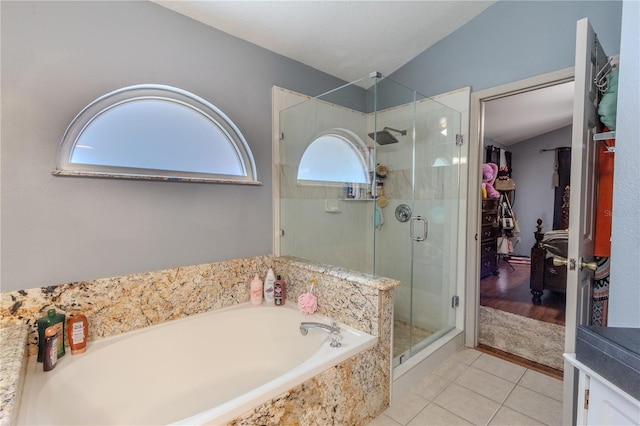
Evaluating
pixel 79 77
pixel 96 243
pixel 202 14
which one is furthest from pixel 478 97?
pixel 96 243

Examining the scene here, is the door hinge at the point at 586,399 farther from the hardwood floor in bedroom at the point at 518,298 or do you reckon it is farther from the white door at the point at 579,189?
the hardwood floor in bedroom at the point at 518,298

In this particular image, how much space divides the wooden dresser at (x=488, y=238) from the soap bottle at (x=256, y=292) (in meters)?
3.20

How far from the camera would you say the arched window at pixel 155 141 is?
5.18ft

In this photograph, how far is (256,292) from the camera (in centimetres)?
217

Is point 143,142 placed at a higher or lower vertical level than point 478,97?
lower

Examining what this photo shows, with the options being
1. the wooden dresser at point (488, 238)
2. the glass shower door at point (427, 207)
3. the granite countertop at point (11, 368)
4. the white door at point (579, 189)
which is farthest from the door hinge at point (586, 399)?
the wooden dresser at point (488, 238)

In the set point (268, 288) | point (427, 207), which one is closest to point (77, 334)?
point (268, 288)

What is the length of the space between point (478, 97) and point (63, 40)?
2695mm

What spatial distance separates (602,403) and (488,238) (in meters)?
3.74

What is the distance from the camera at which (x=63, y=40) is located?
1461 mm

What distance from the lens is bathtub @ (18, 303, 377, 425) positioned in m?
1.26

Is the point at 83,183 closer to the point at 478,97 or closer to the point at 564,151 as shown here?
the point at 478,97

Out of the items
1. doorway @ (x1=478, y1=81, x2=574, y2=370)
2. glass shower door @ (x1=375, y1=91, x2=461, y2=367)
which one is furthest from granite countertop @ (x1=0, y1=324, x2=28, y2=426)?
doorway @ (x1=478, y1=81, x2=574, y2=370)

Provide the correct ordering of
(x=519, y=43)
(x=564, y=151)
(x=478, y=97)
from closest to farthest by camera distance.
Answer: (x=519, y=43) → (x=478, y=97) → (x=564, y=151)
